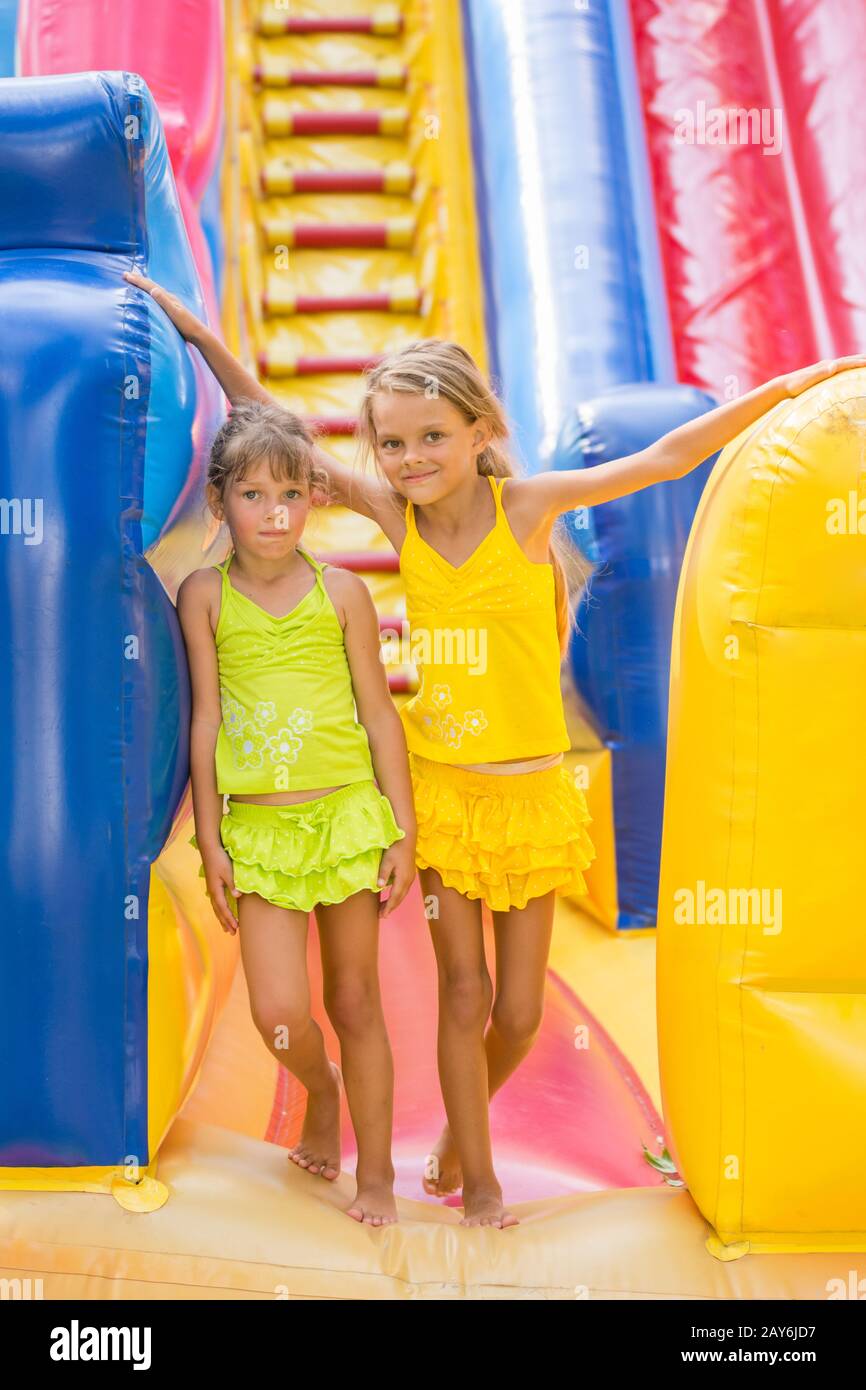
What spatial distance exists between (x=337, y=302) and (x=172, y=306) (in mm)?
1996

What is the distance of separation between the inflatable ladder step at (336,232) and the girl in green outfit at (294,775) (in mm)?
2077

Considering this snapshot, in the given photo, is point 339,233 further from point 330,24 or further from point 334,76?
point 330,24

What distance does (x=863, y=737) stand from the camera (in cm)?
137

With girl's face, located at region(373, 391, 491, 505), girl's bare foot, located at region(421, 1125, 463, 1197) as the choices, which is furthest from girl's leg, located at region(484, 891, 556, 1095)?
girl's face, located at region(373, 391, 491, 505)

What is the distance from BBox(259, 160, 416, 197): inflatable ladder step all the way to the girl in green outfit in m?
2.20

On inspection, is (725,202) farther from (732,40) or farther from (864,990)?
(864,990)

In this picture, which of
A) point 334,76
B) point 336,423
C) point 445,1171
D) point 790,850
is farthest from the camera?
point 334,76

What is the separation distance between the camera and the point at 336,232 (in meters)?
3.49

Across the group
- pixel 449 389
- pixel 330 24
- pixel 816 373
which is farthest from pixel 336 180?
pixel 816 373

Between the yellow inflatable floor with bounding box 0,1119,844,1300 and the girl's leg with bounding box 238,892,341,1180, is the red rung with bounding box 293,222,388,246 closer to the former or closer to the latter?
the girl's leg with bounding box 238,892,341,1180

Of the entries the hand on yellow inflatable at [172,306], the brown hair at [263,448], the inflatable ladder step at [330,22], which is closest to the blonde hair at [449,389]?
the brown hair at [263,448]

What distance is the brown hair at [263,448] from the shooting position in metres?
1.53

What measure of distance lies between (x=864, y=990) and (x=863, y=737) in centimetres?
26

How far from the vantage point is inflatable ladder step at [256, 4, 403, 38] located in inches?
148
